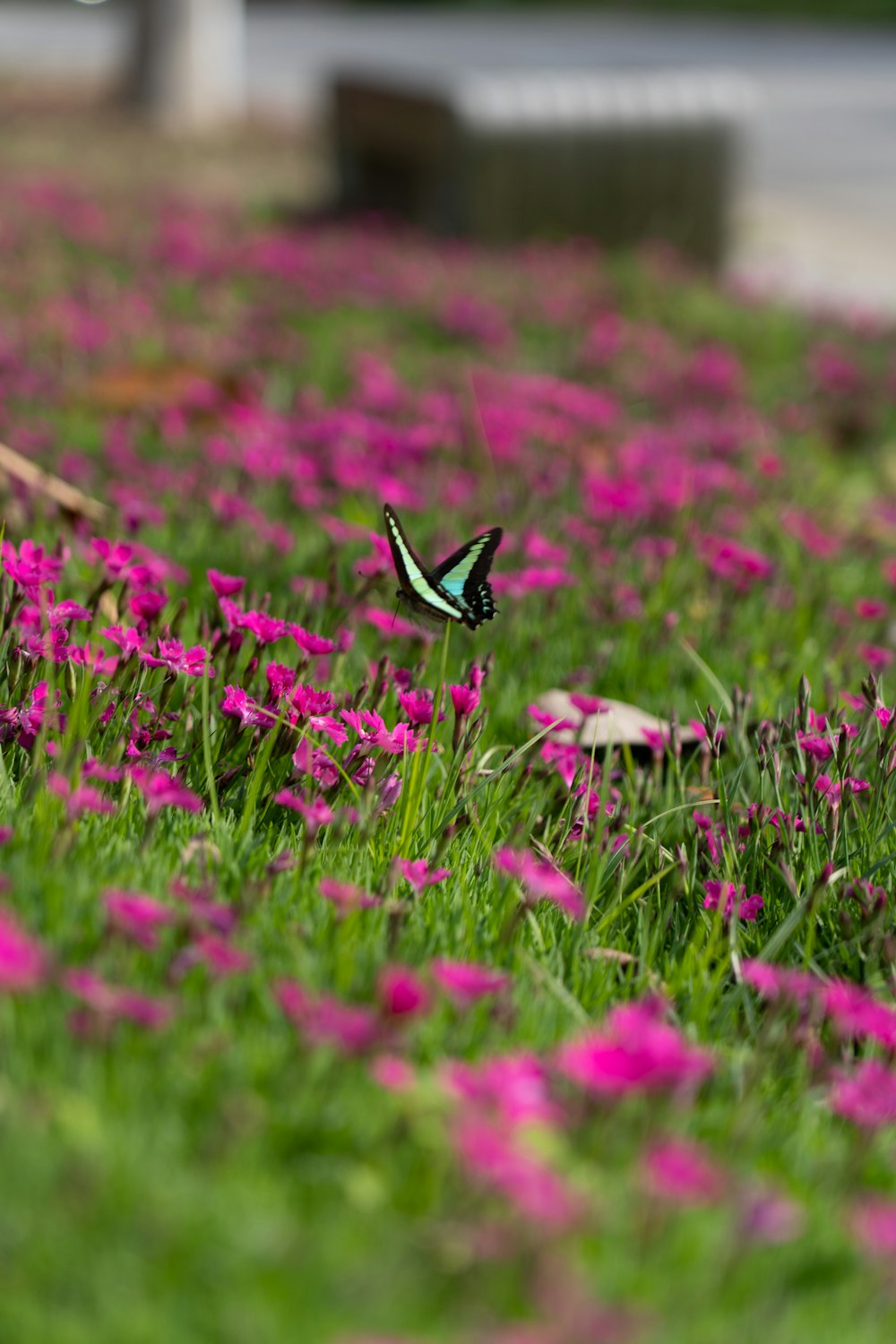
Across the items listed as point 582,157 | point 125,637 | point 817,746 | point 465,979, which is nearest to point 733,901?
point 817,746

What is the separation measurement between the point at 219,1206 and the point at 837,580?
386cm

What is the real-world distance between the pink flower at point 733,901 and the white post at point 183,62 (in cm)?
1937

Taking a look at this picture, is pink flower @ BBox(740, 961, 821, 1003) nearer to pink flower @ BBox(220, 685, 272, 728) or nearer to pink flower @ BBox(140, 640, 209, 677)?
pink flower @ BBox(220, 685, 272, 728)

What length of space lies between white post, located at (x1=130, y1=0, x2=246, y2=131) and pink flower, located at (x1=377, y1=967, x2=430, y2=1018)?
20173mm

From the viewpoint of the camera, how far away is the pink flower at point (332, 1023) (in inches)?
68.1

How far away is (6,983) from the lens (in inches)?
63.0

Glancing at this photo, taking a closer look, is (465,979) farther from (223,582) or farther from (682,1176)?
(223,582)

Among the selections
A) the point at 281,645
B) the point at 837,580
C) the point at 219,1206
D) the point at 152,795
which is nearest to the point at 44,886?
the point at 152,795

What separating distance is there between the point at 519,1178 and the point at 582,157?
1178cm

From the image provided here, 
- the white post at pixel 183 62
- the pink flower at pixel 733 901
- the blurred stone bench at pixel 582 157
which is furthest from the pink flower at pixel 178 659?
the white post at pixel 183 62

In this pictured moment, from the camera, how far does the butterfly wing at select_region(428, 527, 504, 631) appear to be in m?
3.13

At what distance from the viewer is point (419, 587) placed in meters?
3.03

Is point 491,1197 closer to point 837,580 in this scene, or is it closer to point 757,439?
point 837,580

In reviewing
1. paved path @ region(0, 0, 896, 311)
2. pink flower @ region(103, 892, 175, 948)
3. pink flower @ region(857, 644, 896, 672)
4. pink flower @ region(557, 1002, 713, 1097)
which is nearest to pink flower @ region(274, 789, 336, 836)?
pink flower @ region(103, 892, 175, 948)
